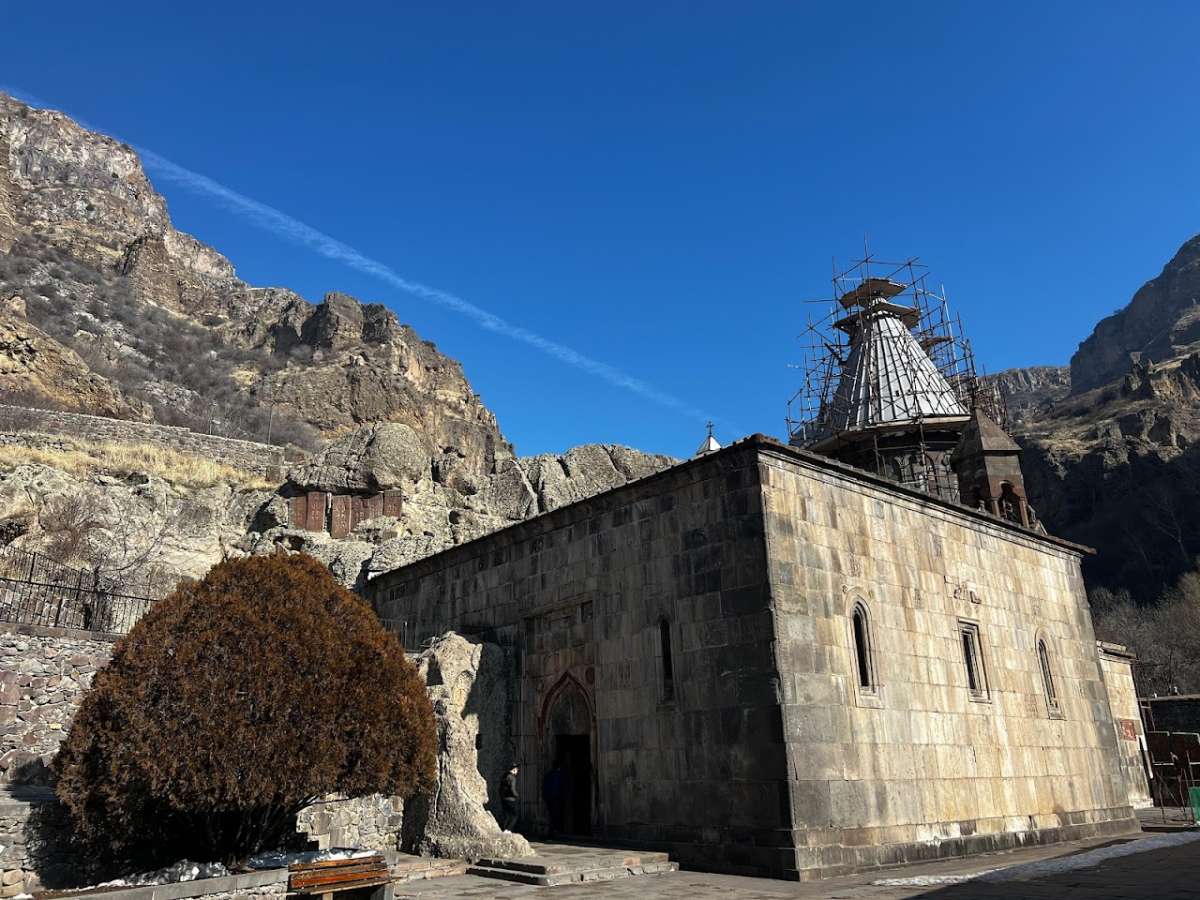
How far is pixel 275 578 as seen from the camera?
8.77 metres

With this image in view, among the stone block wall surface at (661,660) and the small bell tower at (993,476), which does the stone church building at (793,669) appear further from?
the small bell tower at (993,476)

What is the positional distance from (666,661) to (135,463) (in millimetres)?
28119

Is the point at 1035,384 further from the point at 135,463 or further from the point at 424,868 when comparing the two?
the point at 424,868

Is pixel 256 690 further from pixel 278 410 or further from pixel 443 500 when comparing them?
pixel 278 410

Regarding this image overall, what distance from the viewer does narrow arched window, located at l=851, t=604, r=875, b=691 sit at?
10969 millimetres

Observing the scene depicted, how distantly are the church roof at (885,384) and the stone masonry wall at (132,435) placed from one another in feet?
79.3

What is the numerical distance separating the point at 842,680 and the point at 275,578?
6.98 metres

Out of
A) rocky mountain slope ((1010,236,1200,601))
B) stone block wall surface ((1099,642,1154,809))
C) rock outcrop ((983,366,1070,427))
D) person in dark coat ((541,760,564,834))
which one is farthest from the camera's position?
rock outcrop ((983,366,1070,427))

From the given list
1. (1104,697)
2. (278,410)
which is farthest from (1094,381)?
(1104,697)

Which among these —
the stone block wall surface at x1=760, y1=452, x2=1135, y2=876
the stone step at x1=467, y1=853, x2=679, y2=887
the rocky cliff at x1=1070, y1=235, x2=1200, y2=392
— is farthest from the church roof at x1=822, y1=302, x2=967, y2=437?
the rocky cliff at x1=1070, y1=235, x2=1200, y2=392

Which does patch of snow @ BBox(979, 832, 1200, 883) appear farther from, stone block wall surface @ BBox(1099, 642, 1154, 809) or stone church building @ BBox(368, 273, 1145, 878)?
stone block wall surface @ BBox(1099, 642, 1154, 809)

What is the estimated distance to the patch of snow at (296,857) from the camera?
789cm

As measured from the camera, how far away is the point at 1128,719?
21.0 m

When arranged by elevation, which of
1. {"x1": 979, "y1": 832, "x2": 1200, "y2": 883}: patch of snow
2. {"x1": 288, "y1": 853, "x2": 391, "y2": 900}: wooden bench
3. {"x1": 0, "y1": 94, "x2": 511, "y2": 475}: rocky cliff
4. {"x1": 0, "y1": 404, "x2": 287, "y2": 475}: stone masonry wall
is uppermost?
{"x1": 0, "y1": 94, "x2": 511, "y2": 475}: rocky cliff
